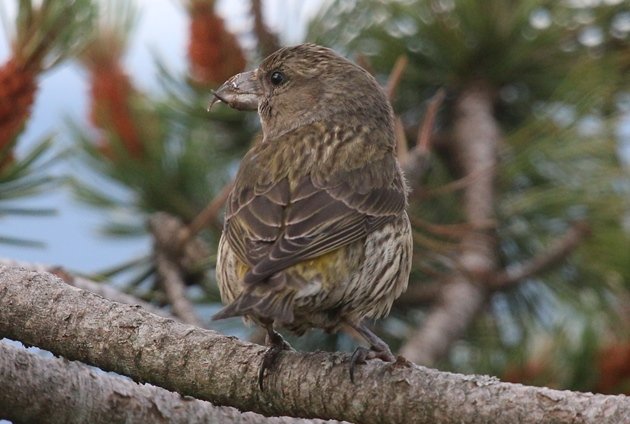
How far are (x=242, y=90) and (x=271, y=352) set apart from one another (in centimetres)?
151

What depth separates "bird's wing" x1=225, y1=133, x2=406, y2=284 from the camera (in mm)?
3053

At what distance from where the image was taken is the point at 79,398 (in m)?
2.78

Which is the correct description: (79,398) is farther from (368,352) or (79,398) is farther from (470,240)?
(470,240)

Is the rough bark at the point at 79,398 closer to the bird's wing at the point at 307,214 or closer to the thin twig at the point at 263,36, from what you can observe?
the bird's wing at the point at 307,214

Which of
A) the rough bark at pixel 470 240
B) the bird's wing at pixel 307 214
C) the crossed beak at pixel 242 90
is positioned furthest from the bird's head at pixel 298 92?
the rough bark at pixel 470 240

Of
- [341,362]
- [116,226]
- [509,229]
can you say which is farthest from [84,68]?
[341,362]

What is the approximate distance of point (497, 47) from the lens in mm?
4961

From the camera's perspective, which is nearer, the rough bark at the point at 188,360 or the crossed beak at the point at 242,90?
the rough bark at the point at 188,360

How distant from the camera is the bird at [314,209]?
3.03 meters

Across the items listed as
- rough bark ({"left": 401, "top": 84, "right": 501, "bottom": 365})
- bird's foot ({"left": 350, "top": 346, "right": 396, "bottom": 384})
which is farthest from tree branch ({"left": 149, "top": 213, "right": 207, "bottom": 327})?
bird's foot ({"left": 350, "top": 346, "right": 396, "bottom": 384})

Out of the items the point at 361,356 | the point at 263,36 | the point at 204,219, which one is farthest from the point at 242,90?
the point at 361,356

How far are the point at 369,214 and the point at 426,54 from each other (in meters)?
1.84

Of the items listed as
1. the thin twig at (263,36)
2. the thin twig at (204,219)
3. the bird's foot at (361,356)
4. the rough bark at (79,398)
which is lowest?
the rough bark at (79,398)

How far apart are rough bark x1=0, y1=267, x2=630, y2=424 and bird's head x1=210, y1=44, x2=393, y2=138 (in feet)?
4.77
